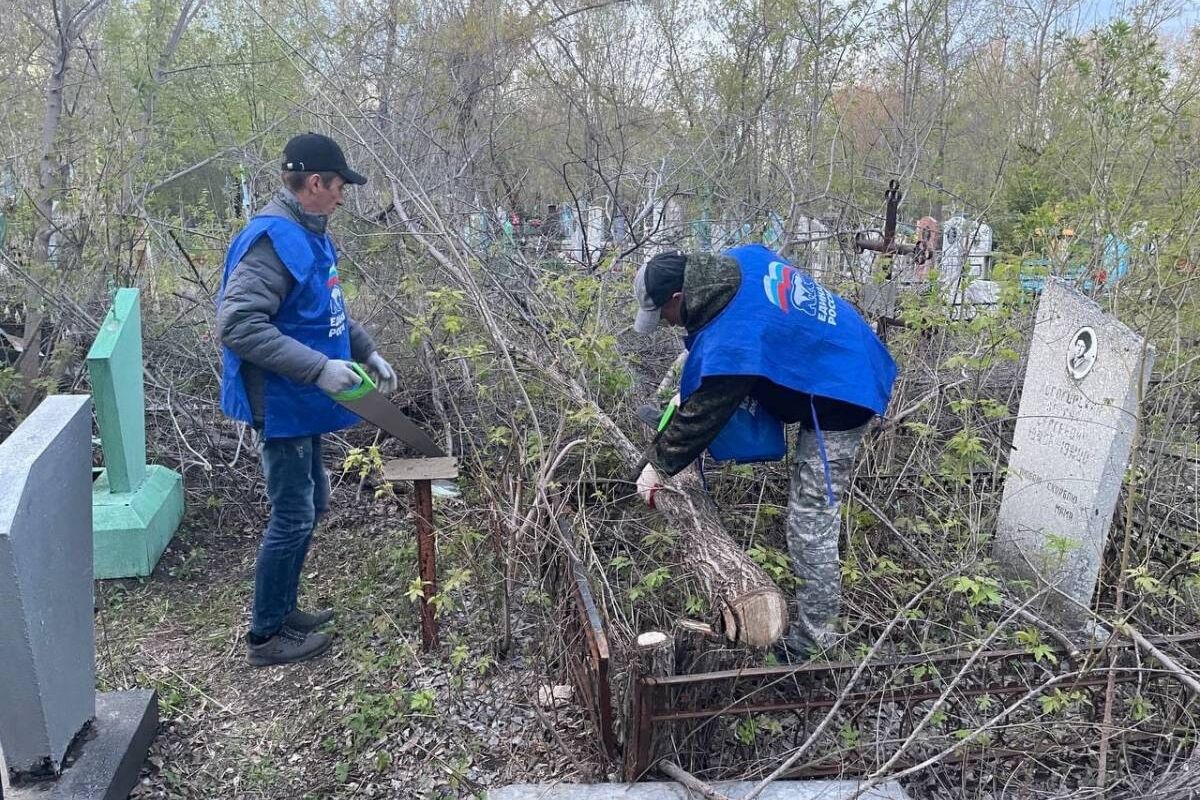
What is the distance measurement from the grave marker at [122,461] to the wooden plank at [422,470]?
1644 millimetres

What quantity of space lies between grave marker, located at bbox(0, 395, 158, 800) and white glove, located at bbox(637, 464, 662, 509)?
188cm

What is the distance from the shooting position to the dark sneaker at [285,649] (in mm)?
3469

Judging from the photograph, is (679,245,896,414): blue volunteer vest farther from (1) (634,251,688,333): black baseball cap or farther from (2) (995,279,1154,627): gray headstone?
(2) (995,279,1154,627): gray headstone

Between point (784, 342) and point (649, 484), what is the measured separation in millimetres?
774

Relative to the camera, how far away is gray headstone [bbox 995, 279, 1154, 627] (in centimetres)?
329

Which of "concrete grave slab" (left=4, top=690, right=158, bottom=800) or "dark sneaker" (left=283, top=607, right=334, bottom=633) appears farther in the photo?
"dark sneaker" (left=283, top=607, right=334, bottom=633)

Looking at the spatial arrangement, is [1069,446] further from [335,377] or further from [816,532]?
[335,377]

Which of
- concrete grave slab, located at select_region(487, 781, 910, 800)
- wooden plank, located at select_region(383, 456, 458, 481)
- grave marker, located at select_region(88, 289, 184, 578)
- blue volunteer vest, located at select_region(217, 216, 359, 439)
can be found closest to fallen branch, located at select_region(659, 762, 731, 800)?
concrete grave slab, located at select_region(487, 781, 910, 800)

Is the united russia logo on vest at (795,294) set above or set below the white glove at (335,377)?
above

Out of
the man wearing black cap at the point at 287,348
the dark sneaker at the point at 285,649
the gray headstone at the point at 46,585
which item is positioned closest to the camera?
the gray headstone at the point at 46,585

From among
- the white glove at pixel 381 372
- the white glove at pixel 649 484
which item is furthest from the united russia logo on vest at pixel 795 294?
the white glove at pixel 381 372

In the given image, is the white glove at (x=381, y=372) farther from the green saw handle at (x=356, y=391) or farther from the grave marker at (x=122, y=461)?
the grave marker at (x=122, y=461)

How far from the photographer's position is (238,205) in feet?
20.4

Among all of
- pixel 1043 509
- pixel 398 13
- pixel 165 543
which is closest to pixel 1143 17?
pixel 1043 509
